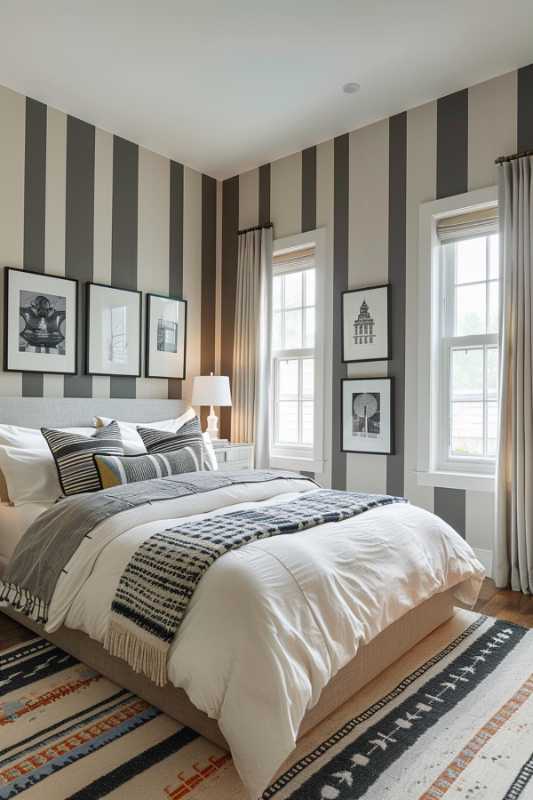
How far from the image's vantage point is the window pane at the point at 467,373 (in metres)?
3.62

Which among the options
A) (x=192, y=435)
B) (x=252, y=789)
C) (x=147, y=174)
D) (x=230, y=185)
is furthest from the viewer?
(x=230, y=185)

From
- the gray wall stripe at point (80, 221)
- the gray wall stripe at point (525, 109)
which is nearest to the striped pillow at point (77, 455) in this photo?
the gray wall stripe at point (80, 221)

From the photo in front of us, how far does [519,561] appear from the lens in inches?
126

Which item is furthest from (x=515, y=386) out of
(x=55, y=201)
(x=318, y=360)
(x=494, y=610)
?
(x=55, y=201)

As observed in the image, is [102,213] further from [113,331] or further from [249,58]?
[249,58]

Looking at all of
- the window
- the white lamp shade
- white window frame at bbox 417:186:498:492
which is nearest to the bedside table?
the window

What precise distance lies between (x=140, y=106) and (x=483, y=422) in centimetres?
310

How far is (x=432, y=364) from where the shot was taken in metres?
3.70

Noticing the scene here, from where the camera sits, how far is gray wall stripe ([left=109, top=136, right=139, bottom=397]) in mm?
4129

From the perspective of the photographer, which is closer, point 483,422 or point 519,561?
point 519,561

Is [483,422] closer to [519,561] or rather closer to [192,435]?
[519,561]

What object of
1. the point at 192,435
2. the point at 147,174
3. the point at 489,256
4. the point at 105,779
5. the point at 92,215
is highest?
the point at 147,174

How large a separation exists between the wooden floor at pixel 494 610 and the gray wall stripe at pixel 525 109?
103 inches

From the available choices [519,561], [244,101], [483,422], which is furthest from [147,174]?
[519,561]
